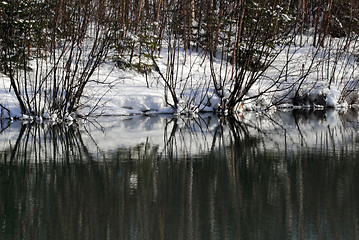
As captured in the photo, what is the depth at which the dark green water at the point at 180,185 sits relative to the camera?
17.3ft

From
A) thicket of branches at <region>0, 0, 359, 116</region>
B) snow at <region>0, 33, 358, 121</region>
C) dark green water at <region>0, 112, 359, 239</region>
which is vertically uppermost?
thicket of branches at <region>0, 0, 359, 116</region>

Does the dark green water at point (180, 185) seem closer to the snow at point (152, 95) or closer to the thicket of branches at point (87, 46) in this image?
the thicket of branches at point (87, 46)

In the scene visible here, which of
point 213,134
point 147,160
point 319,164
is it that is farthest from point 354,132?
point 147,160

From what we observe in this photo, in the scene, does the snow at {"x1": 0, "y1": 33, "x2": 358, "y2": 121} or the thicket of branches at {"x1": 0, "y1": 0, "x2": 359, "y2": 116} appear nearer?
the thicket of branches at {"x1": 0, "y1": 0, "x2": 359, "y2": 116}

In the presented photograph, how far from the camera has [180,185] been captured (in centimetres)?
723

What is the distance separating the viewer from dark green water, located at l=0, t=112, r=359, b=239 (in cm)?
527

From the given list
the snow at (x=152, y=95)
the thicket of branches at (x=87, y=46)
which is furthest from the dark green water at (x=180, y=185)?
the snow at (x=152, y=95)

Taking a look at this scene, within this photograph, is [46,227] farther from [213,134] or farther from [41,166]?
[213,134]

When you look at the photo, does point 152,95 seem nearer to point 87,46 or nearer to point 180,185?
point 87,46

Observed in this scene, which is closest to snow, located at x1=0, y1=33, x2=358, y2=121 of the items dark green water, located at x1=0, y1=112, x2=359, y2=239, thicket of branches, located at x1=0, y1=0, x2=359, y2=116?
thicket of branches, located at x1=0, y1=0, x2=359, y2=116

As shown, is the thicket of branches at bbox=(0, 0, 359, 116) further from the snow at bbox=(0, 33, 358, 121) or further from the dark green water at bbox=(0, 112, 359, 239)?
the dark green water at bbox=(0, 112, 359, 239)

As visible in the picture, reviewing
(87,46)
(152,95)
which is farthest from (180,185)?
(152,95)

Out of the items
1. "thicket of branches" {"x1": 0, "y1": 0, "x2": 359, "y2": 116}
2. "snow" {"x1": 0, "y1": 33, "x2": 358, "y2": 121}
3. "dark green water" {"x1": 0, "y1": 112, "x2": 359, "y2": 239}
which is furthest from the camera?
"snow" {"x1": 0, "y1": 33, "x2": 358, "y2": 121}

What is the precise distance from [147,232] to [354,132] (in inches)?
381
